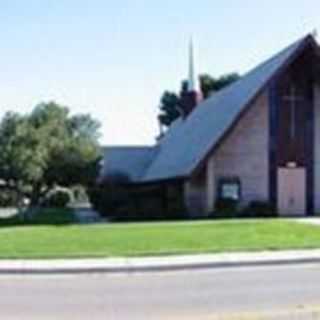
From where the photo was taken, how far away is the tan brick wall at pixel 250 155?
42.8 meters

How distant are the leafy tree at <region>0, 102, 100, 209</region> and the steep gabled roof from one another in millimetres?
3946

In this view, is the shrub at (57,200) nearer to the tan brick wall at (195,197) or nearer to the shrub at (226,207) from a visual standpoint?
the tan brick wall at (195,197)

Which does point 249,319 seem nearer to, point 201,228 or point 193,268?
point 193,268

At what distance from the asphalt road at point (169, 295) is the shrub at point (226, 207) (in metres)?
20.1

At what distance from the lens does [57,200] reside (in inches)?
2749

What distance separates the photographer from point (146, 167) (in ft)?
191

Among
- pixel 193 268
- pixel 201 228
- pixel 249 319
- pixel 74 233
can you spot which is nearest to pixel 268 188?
pixel 201 228

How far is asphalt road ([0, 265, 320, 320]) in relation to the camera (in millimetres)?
12867

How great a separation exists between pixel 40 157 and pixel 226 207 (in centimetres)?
1398

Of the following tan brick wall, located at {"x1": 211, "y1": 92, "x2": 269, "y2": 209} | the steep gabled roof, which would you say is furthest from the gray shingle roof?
tan brick wall, located at {"x1": 211, "y1": 92, "x2": 269, "y2": 209}

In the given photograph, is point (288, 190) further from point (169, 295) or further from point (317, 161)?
point (169, 295)

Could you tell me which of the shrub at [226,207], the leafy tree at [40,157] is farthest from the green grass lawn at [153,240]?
the leafy tree at [40,157]

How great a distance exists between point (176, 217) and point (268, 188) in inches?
168

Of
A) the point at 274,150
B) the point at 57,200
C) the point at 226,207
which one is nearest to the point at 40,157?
the point at 226,207
